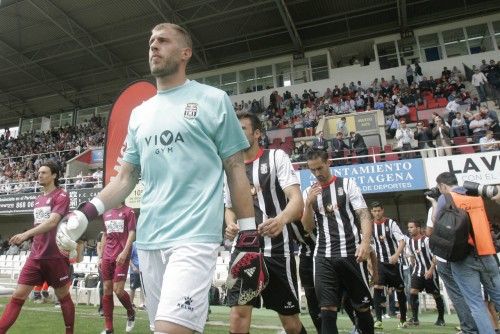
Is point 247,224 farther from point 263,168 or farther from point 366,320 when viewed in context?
point 366,320

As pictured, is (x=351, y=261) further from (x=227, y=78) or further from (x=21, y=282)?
(x=227, y=78)

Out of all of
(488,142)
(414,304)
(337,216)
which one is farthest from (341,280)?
(488,142)

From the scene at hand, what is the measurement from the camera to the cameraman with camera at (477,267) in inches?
171

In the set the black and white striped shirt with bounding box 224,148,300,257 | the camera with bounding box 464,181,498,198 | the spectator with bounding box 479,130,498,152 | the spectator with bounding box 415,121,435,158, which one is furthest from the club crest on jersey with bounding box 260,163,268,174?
the spectator with bounding box 415,121,435,158

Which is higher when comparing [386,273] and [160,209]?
[160,209]

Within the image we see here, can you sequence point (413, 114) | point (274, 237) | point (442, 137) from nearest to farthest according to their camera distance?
point (274, 237)
point (442, 137)
point (413, 114)

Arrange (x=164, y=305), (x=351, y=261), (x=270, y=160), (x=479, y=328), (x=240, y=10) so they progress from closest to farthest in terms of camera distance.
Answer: (x=164, y=305), (x=270, y=160), (x=479, y=328), (x=351, y=261), (x=240, y=10)

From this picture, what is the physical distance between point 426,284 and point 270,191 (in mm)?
5877

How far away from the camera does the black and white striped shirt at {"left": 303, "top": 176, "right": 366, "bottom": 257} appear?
478cm

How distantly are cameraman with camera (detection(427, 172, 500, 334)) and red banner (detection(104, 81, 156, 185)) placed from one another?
3913mm

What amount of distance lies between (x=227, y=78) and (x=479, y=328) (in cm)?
2787

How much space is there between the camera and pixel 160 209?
89.3 inches

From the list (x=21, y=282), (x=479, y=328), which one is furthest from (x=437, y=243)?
(x=21, y=282)

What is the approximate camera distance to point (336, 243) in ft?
15.6
